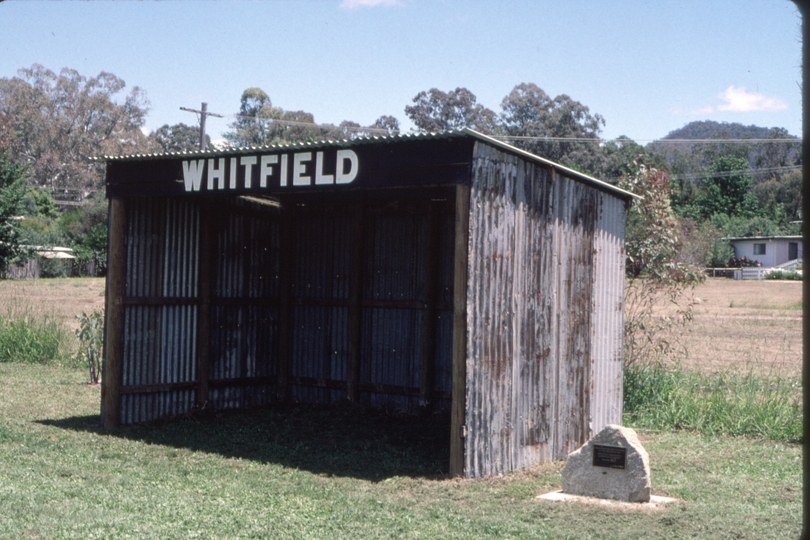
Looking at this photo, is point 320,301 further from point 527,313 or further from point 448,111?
point 448,111

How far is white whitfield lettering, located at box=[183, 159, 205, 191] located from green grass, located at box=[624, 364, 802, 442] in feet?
20.8

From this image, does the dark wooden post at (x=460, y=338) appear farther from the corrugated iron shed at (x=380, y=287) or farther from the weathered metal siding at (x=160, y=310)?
the weathered metal siding at (x=160, y=310)

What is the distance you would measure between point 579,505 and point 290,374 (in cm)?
668

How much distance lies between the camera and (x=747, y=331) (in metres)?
23.5

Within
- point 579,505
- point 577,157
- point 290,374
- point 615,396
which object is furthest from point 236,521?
point 577,157

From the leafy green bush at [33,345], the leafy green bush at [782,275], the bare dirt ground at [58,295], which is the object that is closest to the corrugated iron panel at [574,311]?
the leafy green bush at [33,345]

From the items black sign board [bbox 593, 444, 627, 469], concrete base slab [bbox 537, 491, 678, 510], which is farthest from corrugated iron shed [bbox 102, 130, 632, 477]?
black sign board [bbox 593, 444, 627, 469]

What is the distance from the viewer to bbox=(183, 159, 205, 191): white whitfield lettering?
10047mm

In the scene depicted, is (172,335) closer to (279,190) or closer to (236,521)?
(279,190)

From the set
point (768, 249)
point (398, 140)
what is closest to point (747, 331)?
point (398, 140)

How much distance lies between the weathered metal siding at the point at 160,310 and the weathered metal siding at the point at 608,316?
5.21 m

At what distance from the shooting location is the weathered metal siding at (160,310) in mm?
10906

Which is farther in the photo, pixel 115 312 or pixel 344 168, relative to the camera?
pixel 115 312

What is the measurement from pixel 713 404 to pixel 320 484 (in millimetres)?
5902
